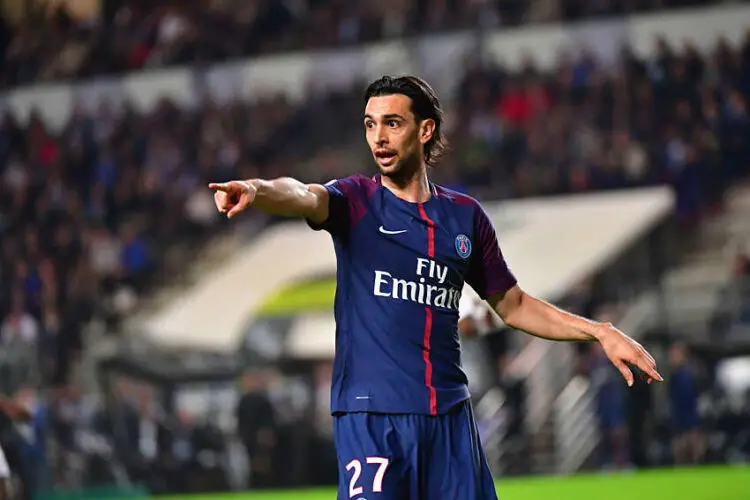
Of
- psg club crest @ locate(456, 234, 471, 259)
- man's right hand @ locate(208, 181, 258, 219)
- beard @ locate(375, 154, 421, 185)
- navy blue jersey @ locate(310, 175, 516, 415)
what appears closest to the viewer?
man's right hand @ locate(208, 181, 258, 219)

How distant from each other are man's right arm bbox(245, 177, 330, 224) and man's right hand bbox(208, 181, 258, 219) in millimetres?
42

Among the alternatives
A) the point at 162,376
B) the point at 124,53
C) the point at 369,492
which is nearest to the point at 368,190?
the point at 369,492

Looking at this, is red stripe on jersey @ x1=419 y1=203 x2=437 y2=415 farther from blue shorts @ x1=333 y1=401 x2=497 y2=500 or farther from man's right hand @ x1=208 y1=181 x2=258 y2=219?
man's right hand @ x1=208 y1=181 x2=258 y2=219

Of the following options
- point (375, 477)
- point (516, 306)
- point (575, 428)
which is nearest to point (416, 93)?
point (516, 306)

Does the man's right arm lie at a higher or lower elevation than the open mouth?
lower

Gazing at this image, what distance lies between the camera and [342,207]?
4.34 m

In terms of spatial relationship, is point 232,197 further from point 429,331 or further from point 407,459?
point 407,459

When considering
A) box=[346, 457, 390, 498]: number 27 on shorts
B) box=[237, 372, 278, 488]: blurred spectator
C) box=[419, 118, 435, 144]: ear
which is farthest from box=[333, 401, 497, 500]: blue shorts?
box=[237, 372, 278, 488]: blurred spectator

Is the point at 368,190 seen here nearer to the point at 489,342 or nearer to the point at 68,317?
the point at 489,342

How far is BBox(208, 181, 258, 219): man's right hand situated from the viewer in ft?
12.1

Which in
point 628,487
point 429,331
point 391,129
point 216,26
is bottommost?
point 628,487

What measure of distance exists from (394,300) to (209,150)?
58.4ft

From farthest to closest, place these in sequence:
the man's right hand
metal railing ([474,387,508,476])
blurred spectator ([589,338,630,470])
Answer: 1. metal railing ([474,387,508,476])
2. blurred spectator ([589,338,630,470])
3. the man's right hand

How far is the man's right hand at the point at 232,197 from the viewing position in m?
3.69
